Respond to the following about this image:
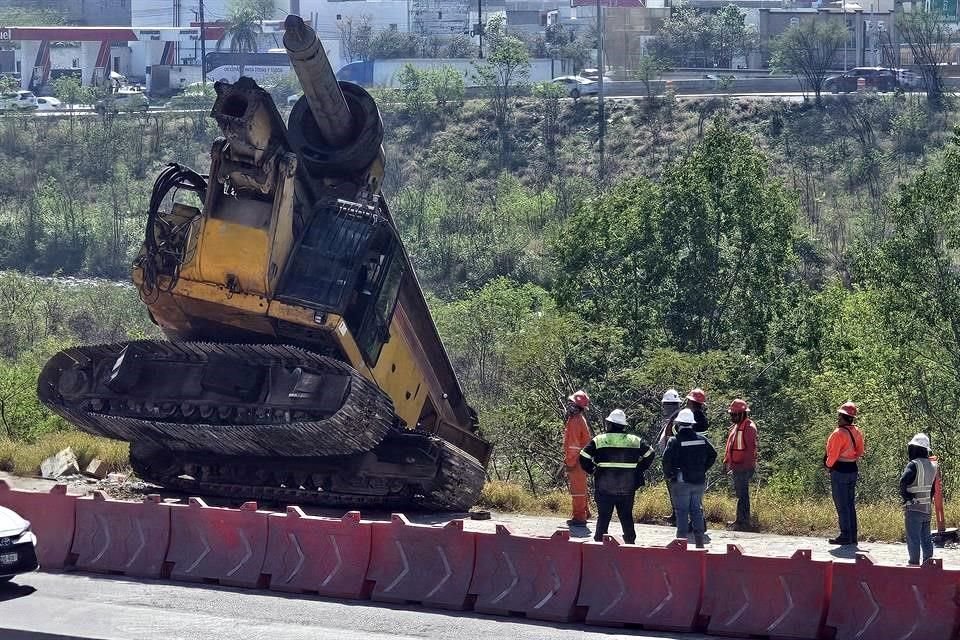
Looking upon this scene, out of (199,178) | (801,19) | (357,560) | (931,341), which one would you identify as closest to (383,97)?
(801,19)

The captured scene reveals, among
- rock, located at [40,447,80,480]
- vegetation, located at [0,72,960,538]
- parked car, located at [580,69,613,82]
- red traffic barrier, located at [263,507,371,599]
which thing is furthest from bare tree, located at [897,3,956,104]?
red traffic barrier, located at [263,507,371,599]

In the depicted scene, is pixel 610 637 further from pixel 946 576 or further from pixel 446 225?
pixel 446 225

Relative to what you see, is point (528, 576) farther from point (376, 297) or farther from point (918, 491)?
point (376, 297)

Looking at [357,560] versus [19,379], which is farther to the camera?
[19,379]

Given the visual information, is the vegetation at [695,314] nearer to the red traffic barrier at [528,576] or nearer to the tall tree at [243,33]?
the red traffic barrier at [528,576]

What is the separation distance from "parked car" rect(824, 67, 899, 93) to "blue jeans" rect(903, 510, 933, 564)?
262ft

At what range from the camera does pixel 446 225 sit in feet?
262

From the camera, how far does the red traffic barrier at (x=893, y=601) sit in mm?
13562

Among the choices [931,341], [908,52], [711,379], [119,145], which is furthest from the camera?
[908,52]

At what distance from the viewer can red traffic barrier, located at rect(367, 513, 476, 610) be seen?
15.3 m

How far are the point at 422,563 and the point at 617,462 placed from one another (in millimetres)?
2408

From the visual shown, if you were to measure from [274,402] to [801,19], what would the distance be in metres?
96.5

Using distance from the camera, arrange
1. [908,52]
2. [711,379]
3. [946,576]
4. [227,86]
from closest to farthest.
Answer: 1. [946,576]
2. [227,86]
3. [711,379]
4. [908,52]

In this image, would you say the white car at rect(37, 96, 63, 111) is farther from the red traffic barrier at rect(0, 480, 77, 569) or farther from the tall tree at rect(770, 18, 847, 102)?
the red traffic barrier at rect(0, 480, 77, 569)
